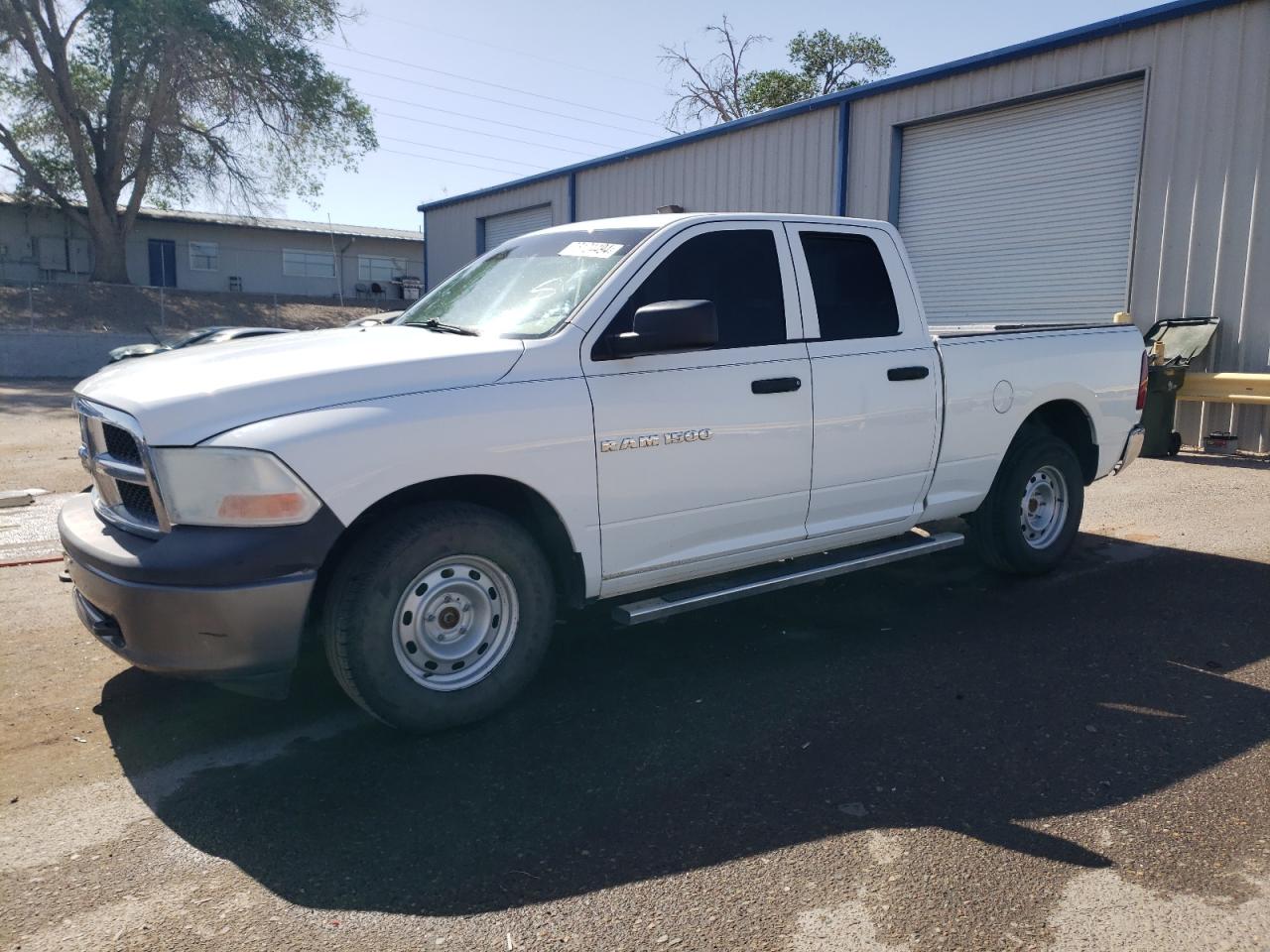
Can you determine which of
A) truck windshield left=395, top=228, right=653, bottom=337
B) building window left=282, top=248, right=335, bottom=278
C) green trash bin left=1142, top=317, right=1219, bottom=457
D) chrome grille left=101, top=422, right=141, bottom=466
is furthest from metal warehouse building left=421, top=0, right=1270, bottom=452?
building window left=282, top=248, right=335, bottom=278

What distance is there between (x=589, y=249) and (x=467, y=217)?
23.2 m

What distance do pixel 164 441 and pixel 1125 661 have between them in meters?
4.36


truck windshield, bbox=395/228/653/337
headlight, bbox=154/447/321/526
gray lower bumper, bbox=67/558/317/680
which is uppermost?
truck windshield, bbox=395/228/653/337

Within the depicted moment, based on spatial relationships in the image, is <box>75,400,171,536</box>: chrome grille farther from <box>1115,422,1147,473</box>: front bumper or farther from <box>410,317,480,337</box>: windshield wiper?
<box>1115,422,1147,473</box>: front bumper

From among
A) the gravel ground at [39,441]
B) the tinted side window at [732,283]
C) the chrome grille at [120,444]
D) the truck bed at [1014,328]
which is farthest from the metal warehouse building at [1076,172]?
the chrome grille at [120,444]

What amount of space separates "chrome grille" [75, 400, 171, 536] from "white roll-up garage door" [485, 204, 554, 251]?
20007 mm

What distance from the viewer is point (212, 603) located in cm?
347

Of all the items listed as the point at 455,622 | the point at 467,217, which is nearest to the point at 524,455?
the point at 455,622

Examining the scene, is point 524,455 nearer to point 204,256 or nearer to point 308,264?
point 204,256

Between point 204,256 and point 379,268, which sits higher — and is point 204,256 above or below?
above

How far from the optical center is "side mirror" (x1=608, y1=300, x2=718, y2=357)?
4137 mm

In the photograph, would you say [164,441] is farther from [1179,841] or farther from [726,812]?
[1179,841]

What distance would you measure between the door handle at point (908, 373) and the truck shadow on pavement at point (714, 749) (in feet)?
4.38

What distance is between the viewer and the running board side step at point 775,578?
4402 millimetres
